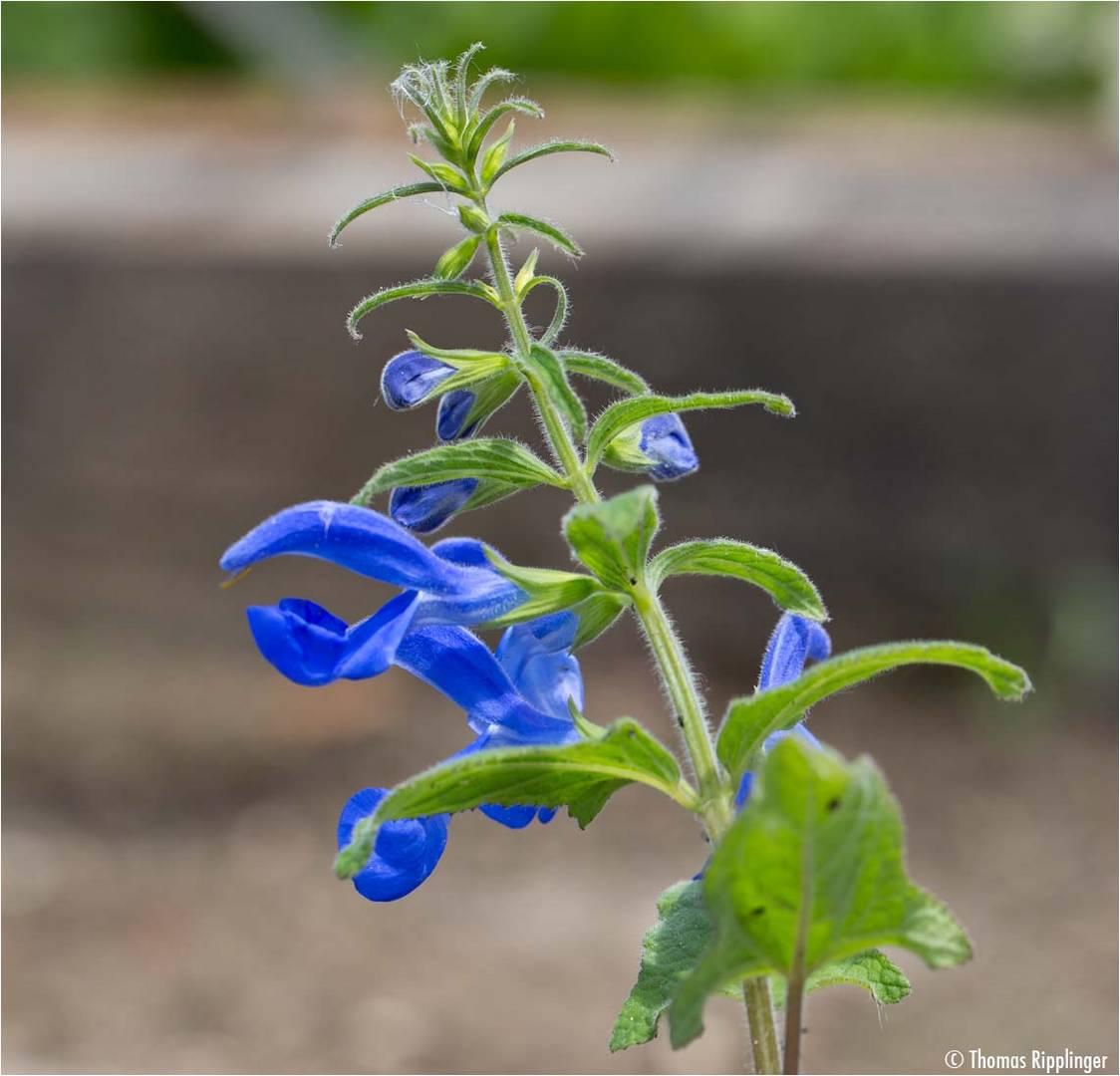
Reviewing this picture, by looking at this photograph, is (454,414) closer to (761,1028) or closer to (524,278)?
(524,278)

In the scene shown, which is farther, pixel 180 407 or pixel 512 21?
pixel 512 21

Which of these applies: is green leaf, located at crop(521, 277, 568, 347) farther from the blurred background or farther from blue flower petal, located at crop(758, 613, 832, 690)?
the blurred background

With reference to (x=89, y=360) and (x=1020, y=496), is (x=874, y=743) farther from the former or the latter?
(x=89, y=360)

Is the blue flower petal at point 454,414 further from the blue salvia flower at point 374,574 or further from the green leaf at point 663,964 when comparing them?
the green leaf at point 663,964

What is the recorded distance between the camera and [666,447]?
22.2 inches

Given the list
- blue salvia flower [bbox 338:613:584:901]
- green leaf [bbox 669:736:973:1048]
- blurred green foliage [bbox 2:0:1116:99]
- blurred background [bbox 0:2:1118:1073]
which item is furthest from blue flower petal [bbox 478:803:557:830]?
blurred green foliage [bbox 2:0:1116:99]

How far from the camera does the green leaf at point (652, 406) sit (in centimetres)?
47

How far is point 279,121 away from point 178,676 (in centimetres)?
156

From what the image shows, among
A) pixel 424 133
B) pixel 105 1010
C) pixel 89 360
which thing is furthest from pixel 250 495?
pixel 424 133

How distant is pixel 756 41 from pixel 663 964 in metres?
3.68

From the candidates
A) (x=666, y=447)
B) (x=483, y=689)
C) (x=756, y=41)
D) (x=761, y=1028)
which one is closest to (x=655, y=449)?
(x=666, y=447)

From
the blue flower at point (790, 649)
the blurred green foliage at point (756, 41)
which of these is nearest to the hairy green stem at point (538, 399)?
the blue flower at point (790, 649)

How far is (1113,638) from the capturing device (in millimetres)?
2488

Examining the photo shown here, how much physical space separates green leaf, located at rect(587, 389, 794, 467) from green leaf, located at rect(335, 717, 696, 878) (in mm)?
100
